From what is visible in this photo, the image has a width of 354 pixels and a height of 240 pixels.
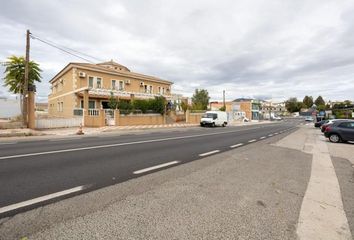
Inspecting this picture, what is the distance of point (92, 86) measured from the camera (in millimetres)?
33062

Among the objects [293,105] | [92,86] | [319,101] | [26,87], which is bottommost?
[26,87]

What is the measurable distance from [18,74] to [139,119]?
16.7m

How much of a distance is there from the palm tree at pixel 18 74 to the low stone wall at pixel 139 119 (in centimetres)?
1233

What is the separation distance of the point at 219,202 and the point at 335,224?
1.67 meters

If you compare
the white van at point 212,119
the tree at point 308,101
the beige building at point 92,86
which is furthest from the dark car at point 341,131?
the tree at point 308,101

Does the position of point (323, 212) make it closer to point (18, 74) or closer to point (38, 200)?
point (38, 200)

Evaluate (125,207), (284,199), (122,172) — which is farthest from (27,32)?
(284,199)

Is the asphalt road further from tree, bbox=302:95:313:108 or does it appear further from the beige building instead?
tree, bbox=302:95:313:108

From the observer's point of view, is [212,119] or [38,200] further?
[212,119]

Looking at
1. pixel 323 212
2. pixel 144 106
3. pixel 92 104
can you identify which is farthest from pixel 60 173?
pixel 92 104

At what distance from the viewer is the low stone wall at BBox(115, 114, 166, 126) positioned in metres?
26.1

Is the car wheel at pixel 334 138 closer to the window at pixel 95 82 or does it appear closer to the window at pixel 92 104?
the window at pixel 92 104

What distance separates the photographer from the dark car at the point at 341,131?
14396 mm

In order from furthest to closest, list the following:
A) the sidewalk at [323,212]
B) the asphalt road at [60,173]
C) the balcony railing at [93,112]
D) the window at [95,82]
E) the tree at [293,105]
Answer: the tree at [293,105], the window at [95,82], the balcony railing at [93,112], the asphalt road at [60,173], the sidewalk at [323,212]
